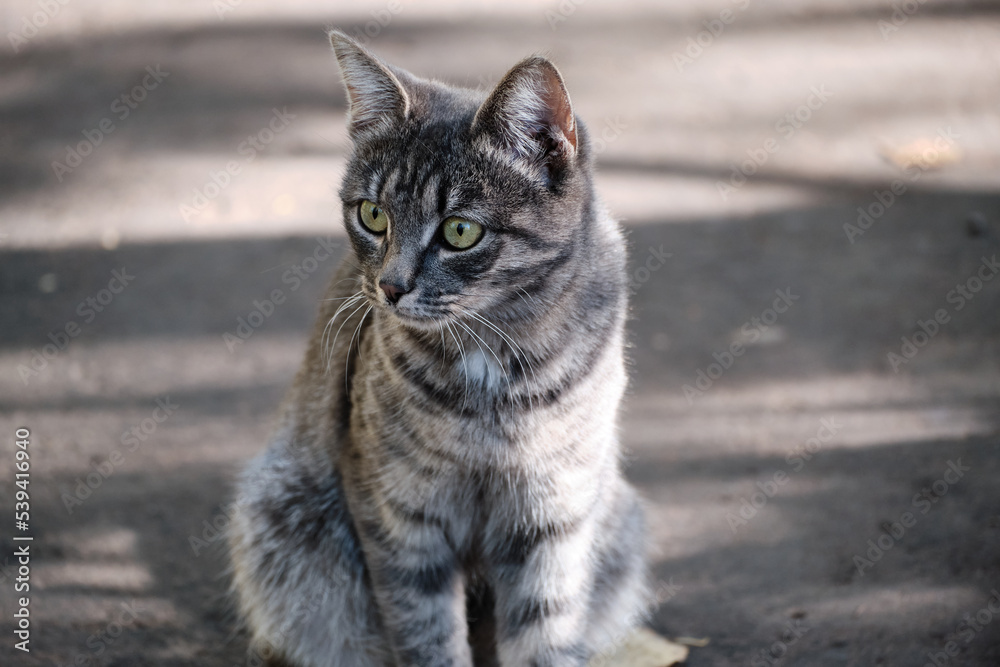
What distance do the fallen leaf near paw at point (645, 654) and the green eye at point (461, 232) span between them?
55.9 inches

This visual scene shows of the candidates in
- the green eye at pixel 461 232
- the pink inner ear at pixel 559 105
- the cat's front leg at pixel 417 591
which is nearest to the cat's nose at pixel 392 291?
the green eye at pixel 461 232

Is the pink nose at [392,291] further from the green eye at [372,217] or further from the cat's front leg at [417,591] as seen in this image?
the cat's front leg at [417,591]

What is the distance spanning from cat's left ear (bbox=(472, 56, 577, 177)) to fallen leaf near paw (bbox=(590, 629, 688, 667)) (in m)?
1.53

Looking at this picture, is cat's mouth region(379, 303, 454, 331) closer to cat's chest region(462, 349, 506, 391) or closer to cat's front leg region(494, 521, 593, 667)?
cat's chest region(462, 349, 506, 391)

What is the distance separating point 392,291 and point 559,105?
57cm

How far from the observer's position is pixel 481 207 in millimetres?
1988

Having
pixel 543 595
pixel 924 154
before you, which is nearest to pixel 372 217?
pixel 543 595

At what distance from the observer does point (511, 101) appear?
193 centimetres

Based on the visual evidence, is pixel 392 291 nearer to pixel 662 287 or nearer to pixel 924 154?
pixel 662 287

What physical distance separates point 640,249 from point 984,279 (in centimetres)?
163

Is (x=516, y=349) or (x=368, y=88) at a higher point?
(x=368, y=88)

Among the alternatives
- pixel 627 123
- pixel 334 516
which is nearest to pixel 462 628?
pixel 334 516

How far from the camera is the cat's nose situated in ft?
6.44

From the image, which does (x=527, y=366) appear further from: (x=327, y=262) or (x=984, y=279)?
(x=984, y=279)
